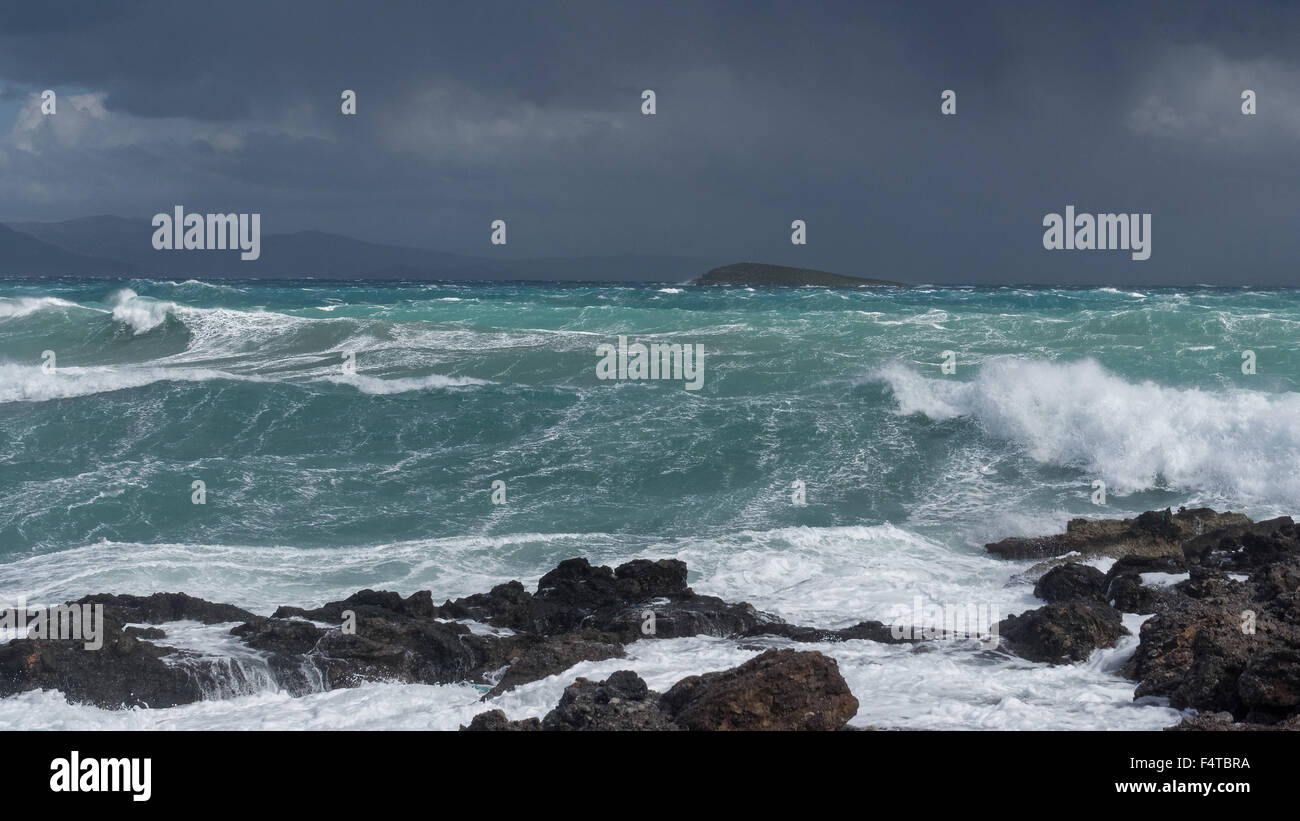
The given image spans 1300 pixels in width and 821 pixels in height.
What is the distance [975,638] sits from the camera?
9758mm

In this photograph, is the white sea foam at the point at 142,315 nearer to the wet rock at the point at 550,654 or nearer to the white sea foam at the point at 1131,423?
the white sea foam at the point at 1131,423

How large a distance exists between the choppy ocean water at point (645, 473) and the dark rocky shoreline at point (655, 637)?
0.31 meters

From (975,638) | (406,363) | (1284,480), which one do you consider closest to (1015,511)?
(1284,480)

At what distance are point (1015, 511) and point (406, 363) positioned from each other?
17.3m

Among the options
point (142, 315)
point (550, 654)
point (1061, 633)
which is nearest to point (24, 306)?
point (142, 315)

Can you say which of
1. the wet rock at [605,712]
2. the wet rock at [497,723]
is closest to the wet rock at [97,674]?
the wet rock at [497,723]

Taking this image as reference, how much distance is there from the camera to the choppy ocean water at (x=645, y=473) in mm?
9188

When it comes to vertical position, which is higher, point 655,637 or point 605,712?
point 605,712

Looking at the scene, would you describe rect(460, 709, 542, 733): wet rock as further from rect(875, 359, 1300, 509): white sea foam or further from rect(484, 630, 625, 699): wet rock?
rect(875, 359, 1300, 509): white sea foam

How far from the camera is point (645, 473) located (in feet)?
59.2

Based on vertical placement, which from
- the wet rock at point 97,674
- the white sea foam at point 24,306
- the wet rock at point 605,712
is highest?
the white sea foam at point 24,306

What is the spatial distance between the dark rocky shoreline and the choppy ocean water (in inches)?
12.2

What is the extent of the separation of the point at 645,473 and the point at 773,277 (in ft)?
222

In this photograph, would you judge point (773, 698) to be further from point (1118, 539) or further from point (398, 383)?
point (398, 383)
